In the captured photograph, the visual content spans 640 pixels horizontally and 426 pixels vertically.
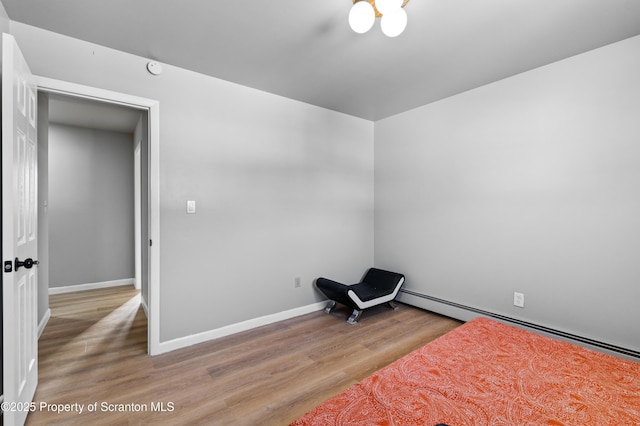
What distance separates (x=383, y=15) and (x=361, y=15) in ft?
0.41

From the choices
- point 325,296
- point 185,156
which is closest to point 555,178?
point 325,296

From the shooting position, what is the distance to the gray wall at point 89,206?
4352 millimetres

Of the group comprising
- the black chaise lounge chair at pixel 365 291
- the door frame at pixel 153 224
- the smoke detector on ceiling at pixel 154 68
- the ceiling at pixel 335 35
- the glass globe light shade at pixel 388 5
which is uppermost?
the ceiling at pixel 335 35

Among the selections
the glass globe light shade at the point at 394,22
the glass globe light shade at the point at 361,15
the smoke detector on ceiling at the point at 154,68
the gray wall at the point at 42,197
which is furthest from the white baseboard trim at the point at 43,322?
the glass globe light shade at the point at 394,22

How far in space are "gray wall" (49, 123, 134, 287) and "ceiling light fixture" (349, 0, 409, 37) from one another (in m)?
4.66

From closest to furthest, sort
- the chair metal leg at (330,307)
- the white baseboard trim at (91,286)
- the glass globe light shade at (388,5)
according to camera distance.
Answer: the glass globe light shade at (388,5) < the chair metal leg at (330,307) < the white baseboard trim at (91,286)

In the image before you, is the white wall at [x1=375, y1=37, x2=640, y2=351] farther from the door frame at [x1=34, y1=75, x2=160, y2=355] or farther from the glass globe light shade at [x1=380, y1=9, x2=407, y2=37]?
the door frame at [x1=34, y1=75, x2=160, y2=355]

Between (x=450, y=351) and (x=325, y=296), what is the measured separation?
6.20ft

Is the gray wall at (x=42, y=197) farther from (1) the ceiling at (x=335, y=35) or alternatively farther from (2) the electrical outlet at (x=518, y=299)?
(2) the electrical outlet at (x=518, y=299)

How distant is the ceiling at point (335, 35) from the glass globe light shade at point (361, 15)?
0.27 metres

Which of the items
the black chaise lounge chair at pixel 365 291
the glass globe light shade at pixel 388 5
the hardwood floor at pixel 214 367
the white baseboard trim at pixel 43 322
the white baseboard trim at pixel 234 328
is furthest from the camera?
the black chaise lounge chair at pixel 365 291

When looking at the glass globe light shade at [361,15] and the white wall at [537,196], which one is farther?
the white wall at [537,196]

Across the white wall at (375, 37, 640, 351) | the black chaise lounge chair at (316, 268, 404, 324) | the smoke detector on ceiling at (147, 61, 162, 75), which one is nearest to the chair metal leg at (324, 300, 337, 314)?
the black chaise lounge chair at (316, 268, 404, 324)

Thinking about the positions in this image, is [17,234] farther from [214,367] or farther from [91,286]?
[91,286]
